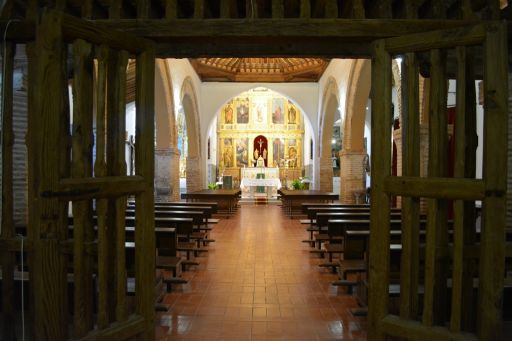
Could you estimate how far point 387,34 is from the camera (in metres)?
3.18

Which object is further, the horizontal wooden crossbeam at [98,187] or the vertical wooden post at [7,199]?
the vertical wooden post at [7,199]

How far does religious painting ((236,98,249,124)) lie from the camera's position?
2523 centimetres

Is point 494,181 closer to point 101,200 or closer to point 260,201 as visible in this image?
point 101,200

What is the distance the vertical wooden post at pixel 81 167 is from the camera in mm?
2719

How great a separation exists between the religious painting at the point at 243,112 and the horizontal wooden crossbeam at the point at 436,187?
22.7m

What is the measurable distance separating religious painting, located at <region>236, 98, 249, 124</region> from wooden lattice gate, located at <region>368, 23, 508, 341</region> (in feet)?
73.5

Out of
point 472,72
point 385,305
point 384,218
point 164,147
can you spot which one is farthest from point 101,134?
point 164,147

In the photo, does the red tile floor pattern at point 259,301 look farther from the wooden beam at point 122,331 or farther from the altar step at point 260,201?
the altar step at point 260,201

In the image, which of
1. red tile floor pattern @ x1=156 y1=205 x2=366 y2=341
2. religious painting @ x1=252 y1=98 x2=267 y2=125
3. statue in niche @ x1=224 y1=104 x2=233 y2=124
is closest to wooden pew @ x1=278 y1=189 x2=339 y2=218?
red tile floor pattern @ x1=156 y1=205 x2=366 y2=341

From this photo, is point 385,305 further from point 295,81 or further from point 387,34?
point 295,81

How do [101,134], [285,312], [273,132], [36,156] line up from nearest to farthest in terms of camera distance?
[36,156] → [101,134] → [285,312] → [273,132]

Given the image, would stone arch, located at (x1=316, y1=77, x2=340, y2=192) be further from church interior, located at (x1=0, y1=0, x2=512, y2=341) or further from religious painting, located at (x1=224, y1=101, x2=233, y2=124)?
church interior, located at (x1=0, y1=0, x2=512, y2=341)

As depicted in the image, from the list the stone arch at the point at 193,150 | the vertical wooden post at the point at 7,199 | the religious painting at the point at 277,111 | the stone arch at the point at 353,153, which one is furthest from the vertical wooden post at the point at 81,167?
the religious painting at the point at 277,111

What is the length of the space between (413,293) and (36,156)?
257cm
